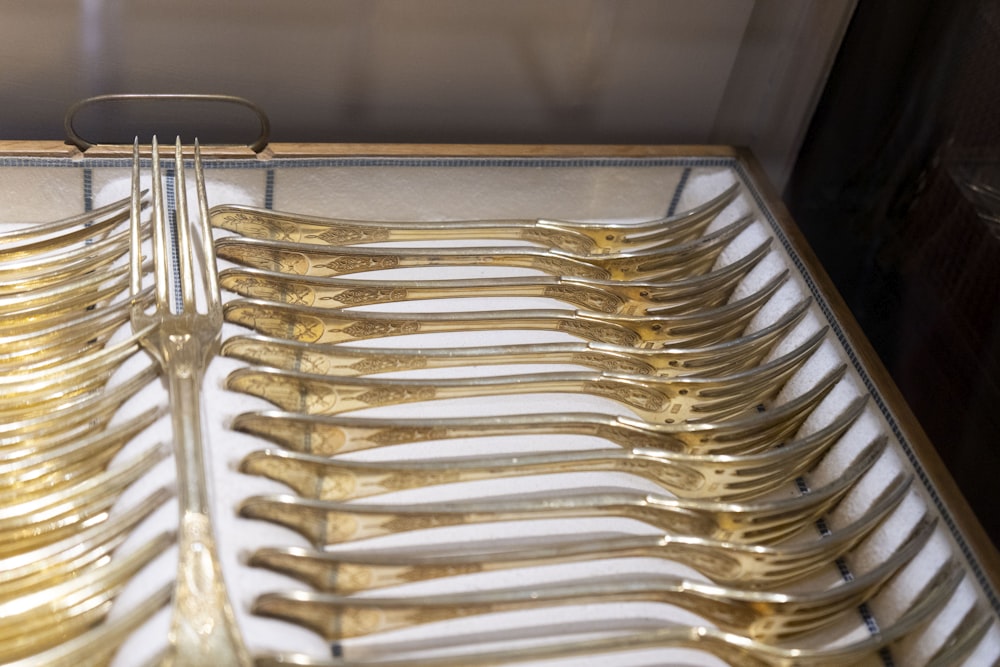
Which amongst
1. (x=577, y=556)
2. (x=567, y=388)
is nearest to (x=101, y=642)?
(x=577, y=556)

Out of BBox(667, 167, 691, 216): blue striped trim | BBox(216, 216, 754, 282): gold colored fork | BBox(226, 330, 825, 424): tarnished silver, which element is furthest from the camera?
BBox(667, 167, 691, 216): blue striped trim

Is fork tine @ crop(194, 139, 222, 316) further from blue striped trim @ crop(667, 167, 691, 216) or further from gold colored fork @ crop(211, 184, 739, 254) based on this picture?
blue striped trim @ crop(667, 167, 691, 216)

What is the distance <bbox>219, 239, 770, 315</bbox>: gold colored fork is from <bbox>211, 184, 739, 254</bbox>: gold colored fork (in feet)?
0.21

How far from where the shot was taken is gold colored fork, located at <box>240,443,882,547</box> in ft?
2.38

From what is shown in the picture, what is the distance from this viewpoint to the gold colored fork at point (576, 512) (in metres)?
0.72

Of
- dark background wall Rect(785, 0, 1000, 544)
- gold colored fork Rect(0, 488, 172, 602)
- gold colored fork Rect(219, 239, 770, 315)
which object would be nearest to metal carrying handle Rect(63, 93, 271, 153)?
gold colored fork Rect(219, 239, 770, 315)

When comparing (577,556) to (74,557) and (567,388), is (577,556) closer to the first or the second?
(567,388)

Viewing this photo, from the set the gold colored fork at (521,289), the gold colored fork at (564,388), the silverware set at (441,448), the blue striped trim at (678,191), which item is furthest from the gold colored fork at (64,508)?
the blue striped trim at (678,191)

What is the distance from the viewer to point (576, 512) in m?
0.77

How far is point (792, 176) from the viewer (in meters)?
1.20

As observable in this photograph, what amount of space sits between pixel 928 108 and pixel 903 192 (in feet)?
0.29

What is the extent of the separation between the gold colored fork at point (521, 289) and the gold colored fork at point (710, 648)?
0.34 metres

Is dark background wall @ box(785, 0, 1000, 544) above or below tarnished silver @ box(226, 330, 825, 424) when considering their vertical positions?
above

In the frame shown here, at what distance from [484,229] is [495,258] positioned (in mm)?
36
